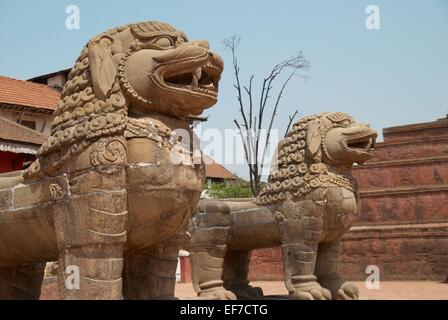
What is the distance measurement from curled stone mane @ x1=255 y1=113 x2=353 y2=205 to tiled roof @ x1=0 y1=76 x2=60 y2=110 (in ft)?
51.5

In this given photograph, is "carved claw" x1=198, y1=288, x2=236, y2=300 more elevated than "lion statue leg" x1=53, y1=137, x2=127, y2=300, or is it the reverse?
"lion statue leg" x1=53, y1=137, x2=127, y2=300

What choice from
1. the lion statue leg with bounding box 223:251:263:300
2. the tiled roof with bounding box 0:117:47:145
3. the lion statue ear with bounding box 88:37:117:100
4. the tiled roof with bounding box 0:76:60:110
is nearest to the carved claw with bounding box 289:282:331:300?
the lion statue leg with bounding box 223:251:263:300

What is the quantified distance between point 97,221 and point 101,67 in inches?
48.7

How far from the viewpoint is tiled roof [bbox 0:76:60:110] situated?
22.4m

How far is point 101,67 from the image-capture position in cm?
472

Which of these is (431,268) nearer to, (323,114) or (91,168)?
(323,114)

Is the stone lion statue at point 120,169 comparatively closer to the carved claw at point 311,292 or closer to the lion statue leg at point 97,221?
the lion statue leg at point 97,221

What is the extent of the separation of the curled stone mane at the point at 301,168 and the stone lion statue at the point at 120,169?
11.0ft

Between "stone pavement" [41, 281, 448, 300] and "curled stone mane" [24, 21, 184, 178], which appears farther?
"stone pavement" [41, 281, 448, 300]

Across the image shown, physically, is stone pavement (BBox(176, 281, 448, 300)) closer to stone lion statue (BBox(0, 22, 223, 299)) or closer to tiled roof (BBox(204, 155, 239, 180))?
stone lion statue (BBox(0, 22, 223, 299))

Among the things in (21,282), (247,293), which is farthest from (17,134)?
(21,282)

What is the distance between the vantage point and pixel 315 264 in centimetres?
855

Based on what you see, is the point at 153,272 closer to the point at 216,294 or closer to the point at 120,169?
the point at 120,169
